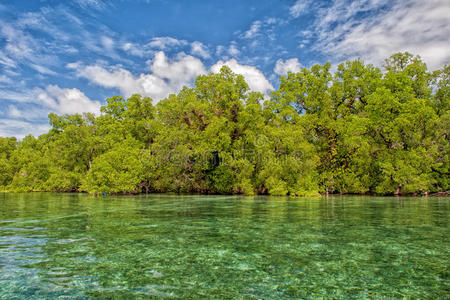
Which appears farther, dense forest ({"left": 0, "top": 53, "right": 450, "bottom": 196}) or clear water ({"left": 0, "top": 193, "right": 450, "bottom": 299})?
dense forest ({"left": 0, "top": 53, "right": 450, "bottom": 196})

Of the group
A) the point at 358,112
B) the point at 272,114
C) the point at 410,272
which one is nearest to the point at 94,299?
the point at 410,272

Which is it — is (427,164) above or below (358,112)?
below

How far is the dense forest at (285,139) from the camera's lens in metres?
32.1

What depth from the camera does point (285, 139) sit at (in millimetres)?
32938

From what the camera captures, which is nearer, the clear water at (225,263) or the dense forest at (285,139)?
the clear water at (225,263)

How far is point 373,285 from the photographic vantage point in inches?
148

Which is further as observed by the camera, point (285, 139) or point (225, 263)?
point (285, 139)

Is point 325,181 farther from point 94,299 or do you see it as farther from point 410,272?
point 94,299

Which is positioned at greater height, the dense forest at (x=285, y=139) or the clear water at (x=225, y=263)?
the dense forest at (x=285, y=139)

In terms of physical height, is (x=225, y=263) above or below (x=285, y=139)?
below

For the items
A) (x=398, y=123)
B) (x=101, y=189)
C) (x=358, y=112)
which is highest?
(x=358, y=112)

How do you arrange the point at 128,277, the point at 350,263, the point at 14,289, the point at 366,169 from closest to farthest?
the point at 14,289
the point at 128,277
the point at 350,263
the point at 366,169

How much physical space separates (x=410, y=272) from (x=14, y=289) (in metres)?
5.67

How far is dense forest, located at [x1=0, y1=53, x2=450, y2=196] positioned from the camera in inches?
1264
